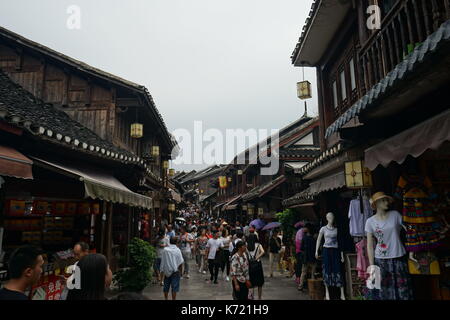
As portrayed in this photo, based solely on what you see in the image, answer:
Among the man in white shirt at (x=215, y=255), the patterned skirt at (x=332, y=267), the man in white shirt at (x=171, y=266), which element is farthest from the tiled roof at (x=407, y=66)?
the man in white shirt at (x=215, y=255)

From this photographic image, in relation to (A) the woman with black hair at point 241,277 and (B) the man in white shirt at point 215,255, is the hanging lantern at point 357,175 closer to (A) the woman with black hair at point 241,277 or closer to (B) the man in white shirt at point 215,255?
(A) the woman with black hair at point 241,277

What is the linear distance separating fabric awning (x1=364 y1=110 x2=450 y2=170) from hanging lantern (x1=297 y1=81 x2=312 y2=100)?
807 cm

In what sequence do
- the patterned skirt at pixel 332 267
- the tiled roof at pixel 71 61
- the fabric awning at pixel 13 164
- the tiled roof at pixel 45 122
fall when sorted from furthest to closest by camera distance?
the tiled roof at pixel 71 61
the patterned skirt at pixel 332 267
the tiled roof at pixel 45 122
the fabric awning at pixel 13 164

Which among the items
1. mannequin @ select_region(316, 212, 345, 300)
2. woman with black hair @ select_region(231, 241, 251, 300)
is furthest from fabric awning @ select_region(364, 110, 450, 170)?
woman with black hair @ select_region(231, 241, 251, 300)

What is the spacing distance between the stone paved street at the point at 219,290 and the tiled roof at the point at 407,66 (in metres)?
6.79

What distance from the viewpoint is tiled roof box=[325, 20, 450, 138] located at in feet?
10.00

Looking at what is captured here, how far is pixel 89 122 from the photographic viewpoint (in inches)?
501

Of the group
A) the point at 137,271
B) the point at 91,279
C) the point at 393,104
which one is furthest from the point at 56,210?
the point at 393,104

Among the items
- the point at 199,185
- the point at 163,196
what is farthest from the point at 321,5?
the point at 199,185

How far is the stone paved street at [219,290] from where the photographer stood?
9812 mm

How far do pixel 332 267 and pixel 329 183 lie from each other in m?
2.17

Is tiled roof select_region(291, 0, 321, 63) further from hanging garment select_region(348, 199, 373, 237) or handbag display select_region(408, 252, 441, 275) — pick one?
handbag display select_region(408, 252, 441, 275)

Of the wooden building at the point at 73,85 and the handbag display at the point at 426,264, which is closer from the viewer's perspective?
the handbag display at the point at 426,264

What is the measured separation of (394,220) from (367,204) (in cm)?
144
